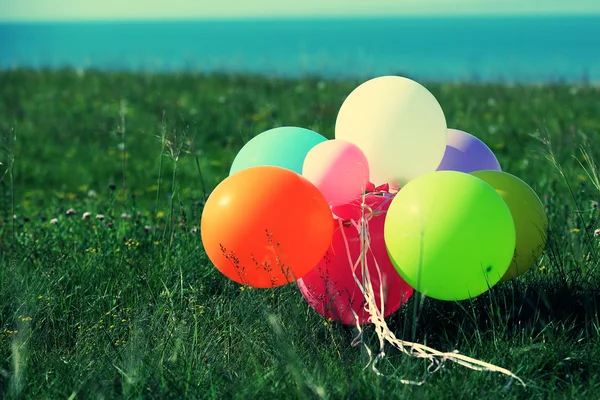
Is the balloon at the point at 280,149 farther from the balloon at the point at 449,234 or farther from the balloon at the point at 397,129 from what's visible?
the balloon at the point at 449,234

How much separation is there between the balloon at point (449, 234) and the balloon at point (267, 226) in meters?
0.30

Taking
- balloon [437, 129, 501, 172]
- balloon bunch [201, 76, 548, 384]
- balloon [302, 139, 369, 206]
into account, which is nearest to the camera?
balloon bunch [201, 76, 548, 384]

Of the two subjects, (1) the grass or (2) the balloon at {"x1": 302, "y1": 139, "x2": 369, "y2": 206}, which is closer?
(1) the grass

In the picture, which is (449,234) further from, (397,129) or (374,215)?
(397,129)

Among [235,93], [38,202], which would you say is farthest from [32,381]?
[235,93]

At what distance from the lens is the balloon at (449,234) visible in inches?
102

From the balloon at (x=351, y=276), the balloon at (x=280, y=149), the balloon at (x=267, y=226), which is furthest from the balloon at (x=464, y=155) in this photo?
the balloon at (x=267, y=226)

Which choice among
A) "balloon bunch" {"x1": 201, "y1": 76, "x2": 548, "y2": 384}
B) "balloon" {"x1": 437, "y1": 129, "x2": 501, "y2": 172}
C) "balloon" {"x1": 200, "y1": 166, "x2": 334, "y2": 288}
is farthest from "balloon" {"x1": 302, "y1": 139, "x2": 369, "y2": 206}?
"balloon" {"x1": 437, "y1": 129, "x2": 501, "y2": 172}

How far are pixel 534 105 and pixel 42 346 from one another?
7.49 m

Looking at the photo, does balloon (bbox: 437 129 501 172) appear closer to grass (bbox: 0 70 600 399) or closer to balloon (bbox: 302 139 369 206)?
grass (bbox: 0 70 600 399)

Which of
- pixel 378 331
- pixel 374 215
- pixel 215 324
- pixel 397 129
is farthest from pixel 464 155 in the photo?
pixel 215 324

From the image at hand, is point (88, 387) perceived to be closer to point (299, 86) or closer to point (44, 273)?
point (44, 273)

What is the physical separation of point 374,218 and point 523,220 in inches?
24.9

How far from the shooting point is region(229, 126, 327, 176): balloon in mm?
3170
